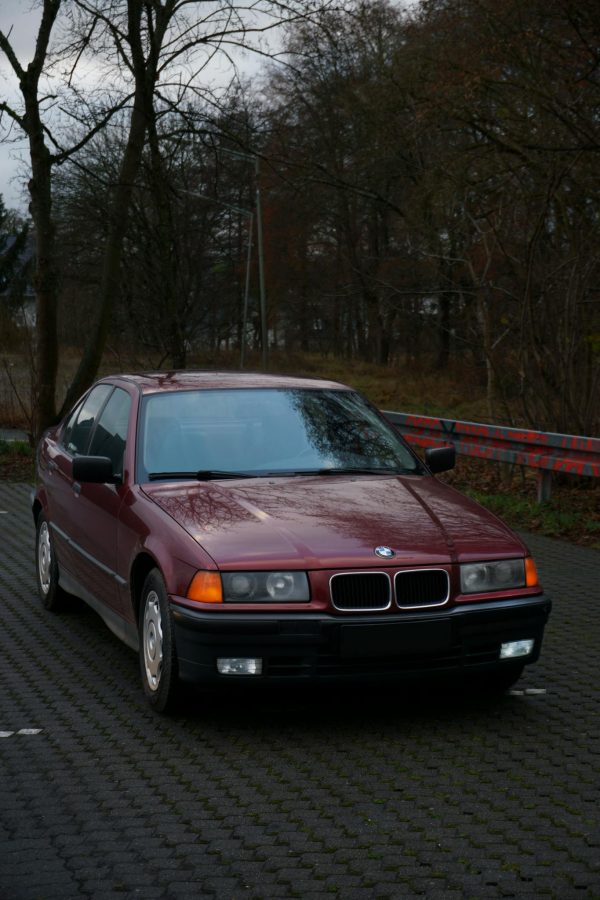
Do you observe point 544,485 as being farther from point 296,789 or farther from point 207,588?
point 296,789

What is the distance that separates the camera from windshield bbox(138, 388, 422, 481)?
648cm

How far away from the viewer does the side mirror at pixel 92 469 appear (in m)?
6.45

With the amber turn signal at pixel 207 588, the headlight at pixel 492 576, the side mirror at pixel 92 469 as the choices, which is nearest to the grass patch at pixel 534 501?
the headlight at pixel 492 576

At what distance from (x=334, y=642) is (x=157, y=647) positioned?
0.90m

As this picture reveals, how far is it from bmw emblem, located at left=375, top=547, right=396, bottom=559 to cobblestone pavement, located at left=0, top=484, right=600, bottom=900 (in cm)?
75

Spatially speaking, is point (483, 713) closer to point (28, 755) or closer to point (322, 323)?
point (28, 755)

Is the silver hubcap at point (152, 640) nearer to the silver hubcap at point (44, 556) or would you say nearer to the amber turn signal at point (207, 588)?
the amber turn signal at point (207, 588)

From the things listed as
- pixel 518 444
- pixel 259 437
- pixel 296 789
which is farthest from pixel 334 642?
pixel 518 444

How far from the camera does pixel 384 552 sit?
535 cm

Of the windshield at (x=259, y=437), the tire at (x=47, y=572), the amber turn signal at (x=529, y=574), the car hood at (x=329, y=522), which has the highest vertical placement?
the windshield at (x=259, y=437)

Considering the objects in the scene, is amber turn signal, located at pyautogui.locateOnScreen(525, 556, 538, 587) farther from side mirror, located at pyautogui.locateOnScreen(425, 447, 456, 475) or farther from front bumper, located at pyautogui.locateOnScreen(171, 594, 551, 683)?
side mirror, located at pyautogui.locateOnScreen(425, 447, 456, 475)

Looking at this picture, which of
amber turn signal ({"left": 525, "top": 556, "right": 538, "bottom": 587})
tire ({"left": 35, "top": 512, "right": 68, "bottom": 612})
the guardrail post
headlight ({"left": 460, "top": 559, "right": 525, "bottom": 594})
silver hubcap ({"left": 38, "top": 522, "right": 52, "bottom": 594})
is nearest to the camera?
headlight ({"left": 460, "top": 559, "right": 525, "bottom": 594})

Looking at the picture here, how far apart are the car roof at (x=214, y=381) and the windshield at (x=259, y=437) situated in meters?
0.08

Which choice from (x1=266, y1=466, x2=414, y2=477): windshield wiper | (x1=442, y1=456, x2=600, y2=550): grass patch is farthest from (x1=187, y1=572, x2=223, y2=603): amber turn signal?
(x1=442, y1=456, x2=600, y2=550): grass patch
